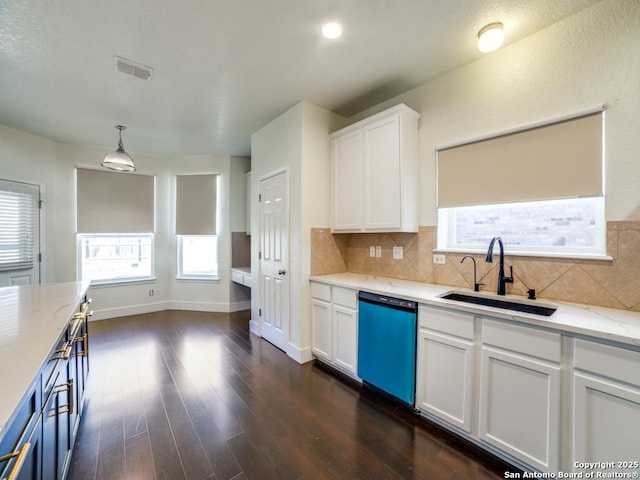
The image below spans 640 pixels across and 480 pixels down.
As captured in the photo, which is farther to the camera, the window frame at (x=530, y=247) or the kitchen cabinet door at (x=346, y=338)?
the kitchen cabinet door at (x=346, y=338)

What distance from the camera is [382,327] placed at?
2258mm

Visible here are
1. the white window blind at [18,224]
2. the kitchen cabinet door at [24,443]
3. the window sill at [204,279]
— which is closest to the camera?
the kitchen cabinet door at [24,443]

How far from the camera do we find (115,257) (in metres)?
4.66

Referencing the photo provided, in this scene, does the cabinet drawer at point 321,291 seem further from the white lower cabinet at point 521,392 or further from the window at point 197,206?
the window at point 197,206

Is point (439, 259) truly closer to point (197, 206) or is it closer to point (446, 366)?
point (446, 366)

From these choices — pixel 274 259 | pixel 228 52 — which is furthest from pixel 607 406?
pixel 228 52

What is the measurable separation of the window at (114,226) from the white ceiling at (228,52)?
1.27 meters

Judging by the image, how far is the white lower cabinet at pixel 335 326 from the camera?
2537mm

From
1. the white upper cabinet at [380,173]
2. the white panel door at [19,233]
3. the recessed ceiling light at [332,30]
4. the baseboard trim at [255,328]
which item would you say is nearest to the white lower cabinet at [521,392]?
the white upper cabinet at [380,173]

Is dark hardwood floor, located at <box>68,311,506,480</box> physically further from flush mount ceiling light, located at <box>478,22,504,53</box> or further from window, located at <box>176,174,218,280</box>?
flush mount ceiling light, located at <box>478,22,504,53</box>

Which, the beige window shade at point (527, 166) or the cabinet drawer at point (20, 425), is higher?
the beige window shade at point (527, 166)

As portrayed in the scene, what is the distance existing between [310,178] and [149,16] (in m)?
1.77

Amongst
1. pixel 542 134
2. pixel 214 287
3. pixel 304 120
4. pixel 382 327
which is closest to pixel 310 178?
pixel 304 120

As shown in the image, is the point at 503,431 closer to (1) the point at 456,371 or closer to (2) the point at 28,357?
(1) the point at 456,371
